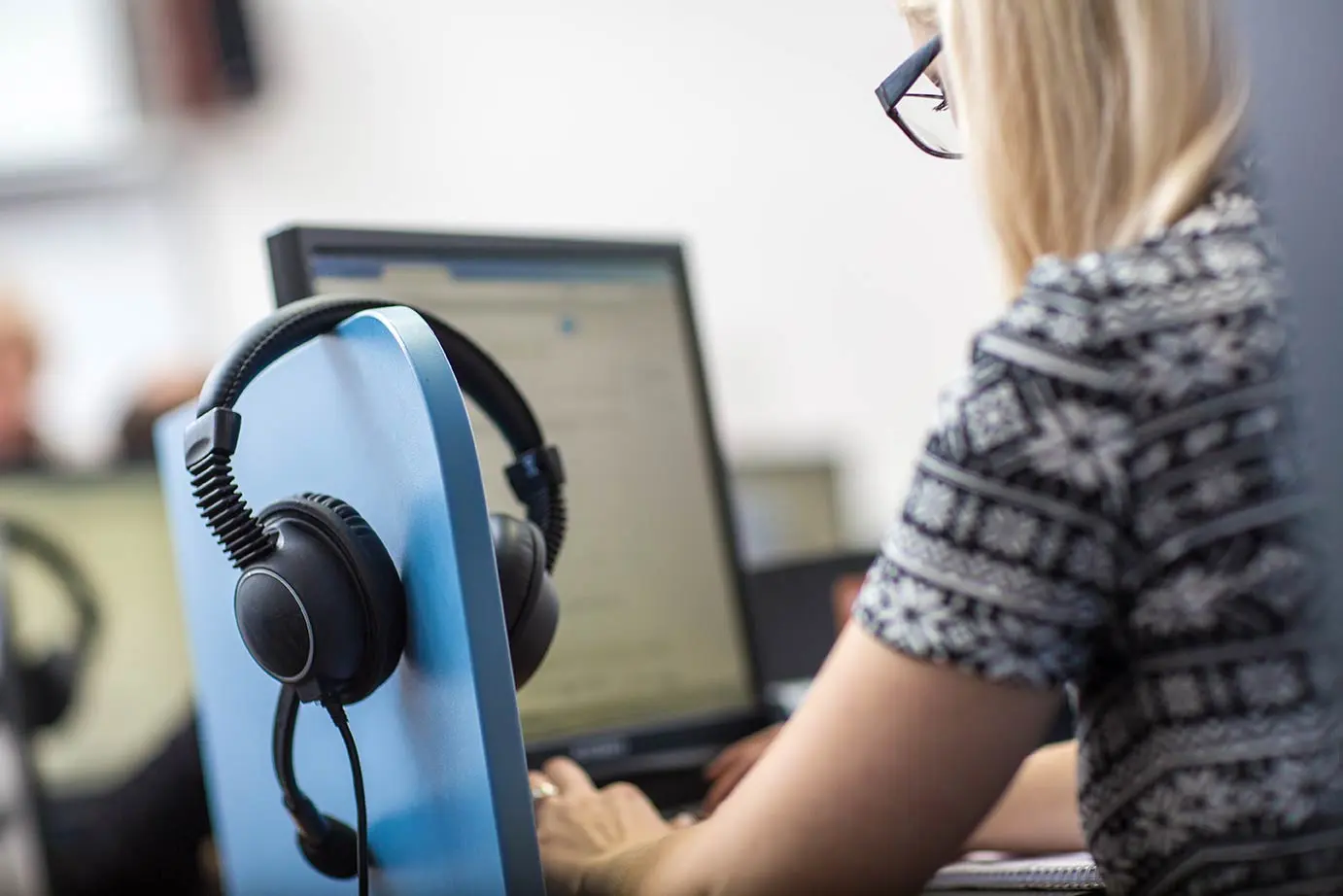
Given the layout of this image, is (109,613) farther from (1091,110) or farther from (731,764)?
(1091,110)

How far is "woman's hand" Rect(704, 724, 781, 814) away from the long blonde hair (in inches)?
16.8

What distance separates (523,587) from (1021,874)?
0.96 feet

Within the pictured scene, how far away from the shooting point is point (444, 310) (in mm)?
891

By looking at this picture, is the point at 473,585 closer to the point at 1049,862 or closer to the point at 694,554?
the point at 1049,862

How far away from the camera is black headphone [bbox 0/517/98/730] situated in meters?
1.12

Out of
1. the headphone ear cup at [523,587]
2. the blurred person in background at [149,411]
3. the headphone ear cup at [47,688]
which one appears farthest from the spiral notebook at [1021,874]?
the blurred person in background at [149,411]

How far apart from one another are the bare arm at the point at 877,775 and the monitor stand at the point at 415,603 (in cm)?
9

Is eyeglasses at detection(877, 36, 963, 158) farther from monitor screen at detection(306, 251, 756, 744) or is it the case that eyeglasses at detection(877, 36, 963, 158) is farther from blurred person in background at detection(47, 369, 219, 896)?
blurred person in background at detection(47, 369, 219, 896)

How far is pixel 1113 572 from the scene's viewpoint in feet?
1.64

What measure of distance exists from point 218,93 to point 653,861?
9.22 ft

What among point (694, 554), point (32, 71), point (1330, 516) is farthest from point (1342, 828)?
point (32, 71)

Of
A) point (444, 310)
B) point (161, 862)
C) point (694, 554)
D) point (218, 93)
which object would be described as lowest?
point (161, 862)

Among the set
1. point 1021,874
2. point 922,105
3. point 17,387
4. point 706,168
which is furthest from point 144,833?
point 706,168

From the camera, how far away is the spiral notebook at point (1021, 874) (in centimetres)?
66
